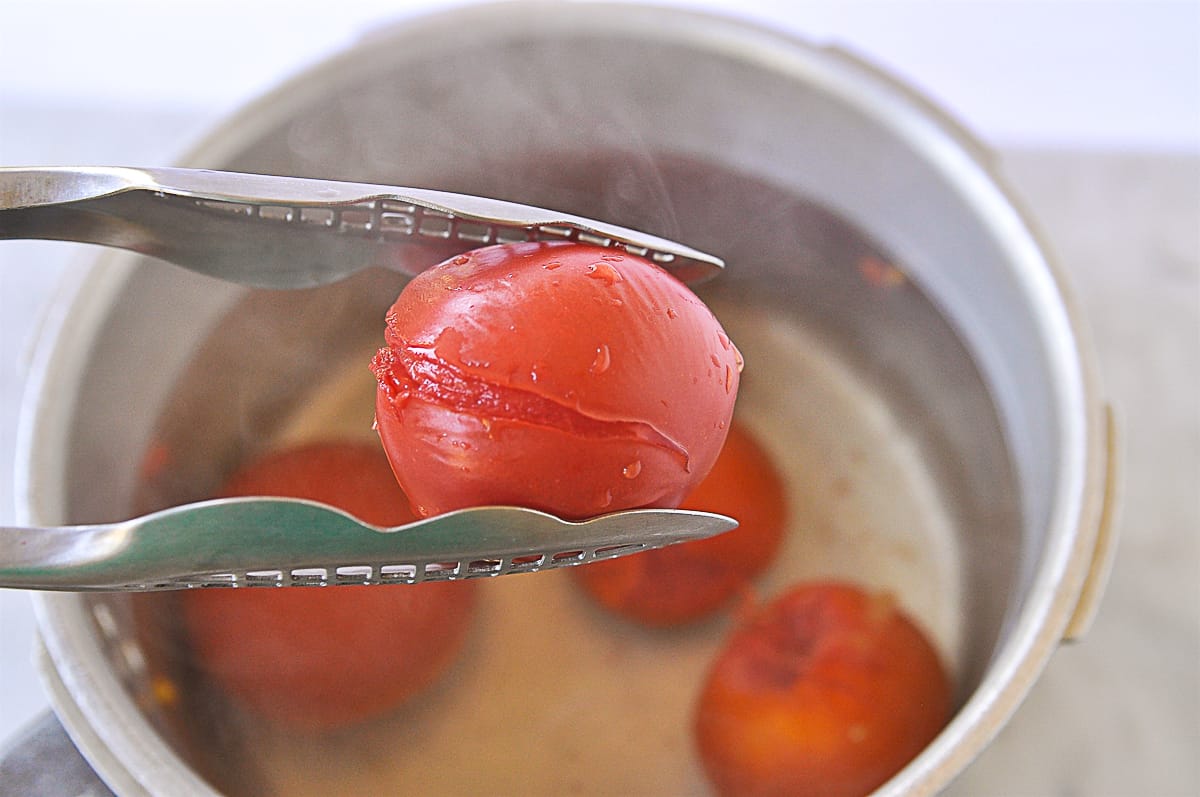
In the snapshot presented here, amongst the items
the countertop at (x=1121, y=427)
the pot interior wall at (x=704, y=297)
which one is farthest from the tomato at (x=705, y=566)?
the countertop at (x=1121, y=427)

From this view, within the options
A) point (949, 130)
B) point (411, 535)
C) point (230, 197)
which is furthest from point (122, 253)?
point (949, 130)

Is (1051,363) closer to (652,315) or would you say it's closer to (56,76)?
(652,315)

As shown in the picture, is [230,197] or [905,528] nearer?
[230,197]

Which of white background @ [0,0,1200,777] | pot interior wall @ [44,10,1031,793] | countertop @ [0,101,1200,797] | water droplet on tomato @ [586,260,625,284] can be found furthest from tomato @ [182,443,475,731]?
white background @ [0,0,1200,777]

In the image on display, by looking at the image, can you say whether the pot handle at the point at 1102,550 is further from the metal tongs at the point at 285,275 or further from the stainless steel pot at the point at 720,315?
the metal tongs at the point at 285,275

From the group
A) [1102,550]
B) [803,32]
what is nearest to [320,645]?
[1102,550]

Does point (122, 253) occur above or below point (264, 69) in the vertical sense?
below

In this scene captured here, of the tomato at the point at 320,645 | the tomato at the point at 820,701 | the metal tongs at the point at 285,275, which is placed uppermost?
the metal tongs at the point at 285,275
